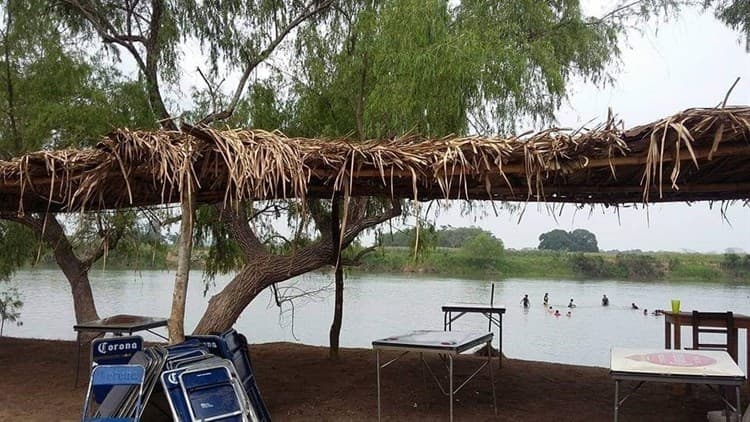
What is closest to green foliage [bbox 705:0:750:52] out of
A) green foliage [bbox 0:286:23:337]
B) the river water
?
the river water

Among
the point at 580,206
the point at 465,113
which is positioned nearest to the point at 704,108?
the point at 580,206

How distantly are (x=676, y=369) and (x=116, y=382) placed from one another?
111 inches

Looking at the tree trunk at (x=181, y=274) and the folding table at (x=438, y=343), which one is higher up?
the tree trunk at (x=181, y=274)

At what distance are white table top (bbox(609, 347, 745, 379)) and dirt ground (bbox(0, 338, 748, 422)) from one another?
108cm

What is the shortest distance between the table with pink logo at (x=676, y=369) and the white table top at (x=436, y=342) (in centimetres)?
92

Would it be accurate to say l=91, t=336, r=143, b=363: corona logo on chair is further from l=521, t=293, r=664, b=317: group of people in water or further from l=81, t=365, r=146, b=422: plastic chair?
l=521, t=293, r=664, b=317: group of people in water

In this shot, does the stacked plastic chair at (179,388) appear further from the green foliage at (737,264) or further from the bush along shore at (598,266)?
the green foliage at (737,264)

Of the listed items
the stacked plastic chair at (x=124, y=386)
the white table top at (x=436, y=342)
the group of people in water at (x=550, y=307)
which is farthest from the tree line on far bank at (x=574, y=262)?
the stacked plastic chair at (x=124, y=386)

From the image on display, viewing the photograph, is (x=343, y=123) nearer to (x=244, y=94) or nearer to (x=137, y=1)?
(x=244, y=94)

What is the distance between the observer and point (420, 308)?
14.0 metres

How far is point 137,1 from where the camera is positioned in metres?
8.05

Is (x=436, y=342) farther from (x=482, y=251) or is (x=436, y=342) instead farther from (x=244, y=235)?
(x=482, y=251)

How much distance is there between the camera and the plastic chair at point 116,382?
3.60m

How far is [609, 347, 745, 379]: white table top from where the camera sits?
3.48 meters
